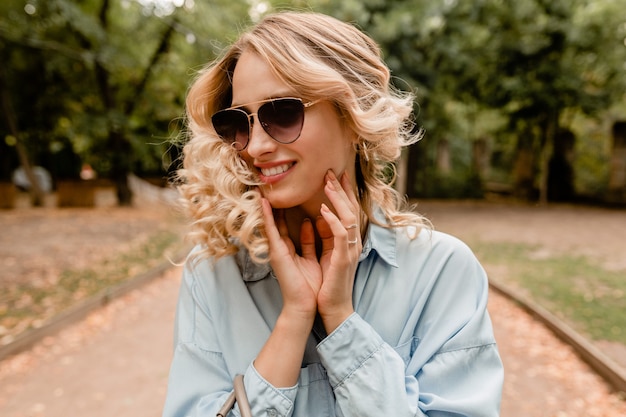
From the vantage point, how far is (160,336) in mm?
5836

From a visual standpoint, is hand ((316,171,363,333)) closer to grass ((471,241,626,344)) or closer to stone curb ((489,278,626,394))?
stone curb ((489,278,626,394))

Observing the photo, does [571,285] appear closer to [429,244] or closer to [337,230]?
[429,244]

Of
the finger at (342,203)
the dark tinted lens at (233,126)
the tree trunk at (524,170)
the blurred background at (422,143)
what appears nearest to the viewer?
the finger at (342,203)

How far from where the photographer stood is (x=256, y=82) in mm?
1467

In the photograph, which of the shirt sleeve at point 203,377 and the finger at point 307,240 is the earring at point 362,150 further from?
the shirt sleeve at point 203,377

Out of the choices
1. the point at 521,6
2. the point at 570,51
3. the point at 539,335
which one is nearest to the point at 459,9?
the point at 521,6

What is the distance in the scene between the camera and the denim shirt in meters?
1.32

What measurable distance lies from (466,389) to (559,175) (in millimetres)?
22441

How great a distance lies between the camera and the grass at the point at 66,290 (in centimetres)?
594

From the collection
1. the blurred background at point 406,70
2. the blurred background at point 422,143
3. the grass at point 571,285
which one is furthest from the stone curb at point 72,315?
the blurred background at point 406,70

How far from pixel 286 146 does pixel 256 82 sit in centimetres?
22

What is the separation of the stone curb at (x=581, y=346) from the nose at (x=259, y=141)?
4.33m

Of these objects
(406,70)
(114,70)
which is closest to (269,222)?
(406,70)

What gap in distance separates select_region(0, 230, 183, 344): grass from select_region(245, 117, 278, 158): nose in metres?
4.17
